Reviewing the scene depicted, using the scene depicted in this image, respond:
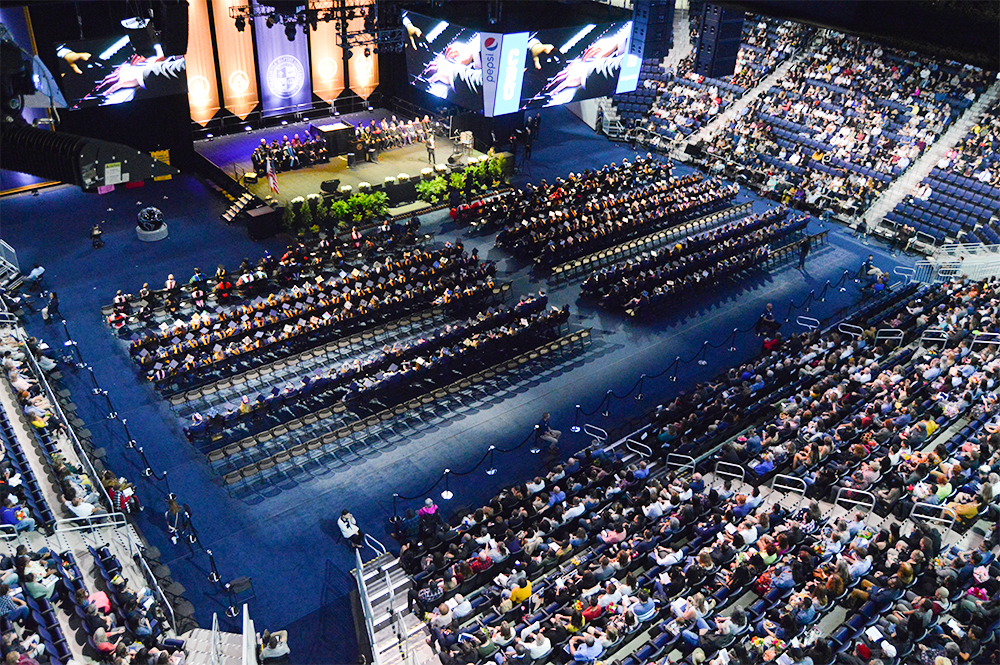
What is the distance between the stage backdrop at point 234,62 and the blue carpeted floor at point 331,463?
5.17 m

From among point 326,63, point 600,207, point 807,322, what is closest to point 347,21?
point 326,63

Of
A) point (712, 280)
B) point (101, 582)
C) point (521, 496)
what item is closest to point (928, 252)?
point (712, 280)

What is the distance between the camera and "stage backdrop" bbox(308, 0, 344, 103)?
37844 mm

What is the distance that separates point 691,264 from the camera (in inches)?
1086

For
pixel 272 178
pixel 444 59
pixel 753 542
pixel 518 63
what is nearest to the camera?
pixel 753 542

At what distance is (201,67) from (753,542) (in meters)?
30.3

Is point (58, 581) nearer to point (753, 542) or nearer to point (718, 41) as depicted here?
point (753, 542)

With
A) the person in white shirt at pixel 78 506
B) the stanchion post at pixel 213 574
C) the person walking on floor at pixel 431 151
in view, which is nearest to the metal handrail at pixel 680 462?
the stanchion post at pixel 213 574

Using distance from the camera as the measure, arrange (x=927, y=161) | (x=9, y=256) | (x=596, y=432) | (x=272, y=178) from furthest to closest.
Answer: (x=927, y=161)
(x=272, y=178)
(x=9, y=256)
(x=596, y=432)

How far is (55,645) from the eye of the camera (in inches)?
520

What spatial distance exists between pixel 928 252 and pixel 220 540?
2683 cm

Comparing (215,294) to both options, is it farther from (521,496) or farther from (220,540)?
(521,496)

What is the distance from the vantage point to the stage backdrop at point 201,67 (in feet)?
112

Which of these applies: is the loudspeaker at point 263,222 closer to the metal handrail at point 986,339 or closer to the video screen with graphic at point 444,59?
the video screen with graphic at point 444,59
